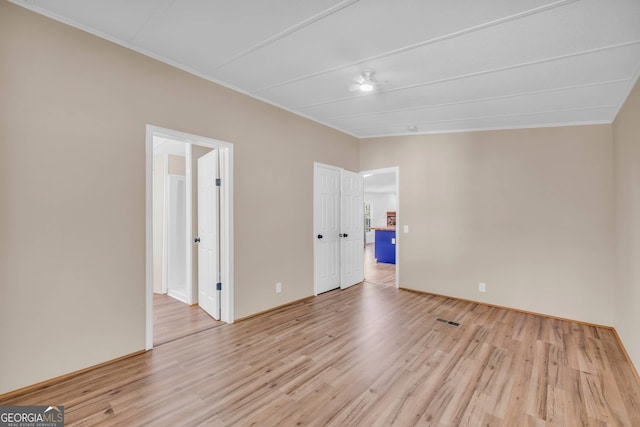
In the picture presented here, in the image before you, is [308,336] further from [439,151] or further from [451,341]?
[439,151]

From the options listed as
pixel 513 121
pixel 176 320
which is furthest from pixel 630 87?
pixel 176 320

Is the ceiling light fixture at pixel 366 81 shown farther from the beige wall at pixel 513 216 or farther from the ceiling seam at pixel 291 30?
the beige wall at pixel 513 216

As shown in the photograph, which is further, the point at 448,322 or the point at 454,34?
the point at 448,322

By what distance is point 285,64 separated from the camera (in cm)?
285

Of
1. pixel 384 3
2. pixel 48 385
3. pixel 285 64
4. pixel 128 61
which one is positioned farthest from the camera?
pixel 285 64

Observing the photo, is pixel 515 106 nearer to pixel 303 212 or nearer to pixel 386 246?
pixel 303 212

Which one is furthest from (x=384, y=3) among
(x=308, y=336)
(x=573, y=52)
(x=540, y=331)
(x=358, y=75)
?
(x=540, y=331)

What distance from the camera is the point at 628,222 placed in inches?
119

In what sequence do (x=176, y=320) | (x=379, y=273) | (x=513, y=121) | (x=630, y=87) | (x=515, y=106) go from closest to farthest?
(x=630, y=87) → (x=515, y=106) → (x=176, y=320) → (x=513, y=121) → (x=379, y=273)

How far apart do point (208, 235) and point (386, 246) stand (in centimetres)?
505

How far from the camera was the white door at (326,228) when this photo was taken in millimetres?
4765

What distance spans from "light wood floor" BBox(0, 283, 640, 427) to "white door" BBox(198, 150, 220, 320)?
54 cm

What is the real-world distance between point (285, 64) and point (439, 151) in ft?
10.1

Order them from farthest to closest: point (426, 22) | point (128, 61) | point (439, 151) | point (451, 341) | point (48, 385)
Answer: point (439, 151) → point (451, 341) → point (128, 61) → point (48, 385) → point (426, 22)
